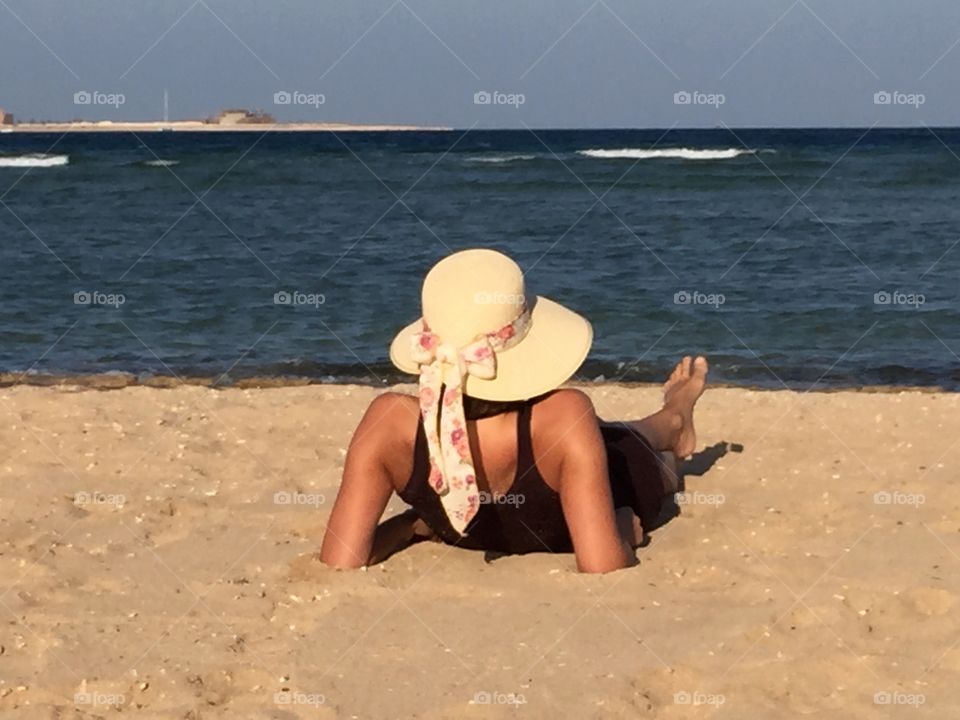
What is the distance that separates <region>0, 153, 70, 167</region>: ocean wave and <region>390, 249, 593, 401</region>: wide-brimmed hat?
32462 millimetres

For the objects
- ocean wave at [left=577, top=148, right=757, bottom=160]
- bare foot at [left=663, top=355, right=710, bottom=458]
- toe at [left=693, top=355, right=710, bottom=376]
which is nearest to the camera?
bare foot at [left=663, top=355, right=710, bottom=458]

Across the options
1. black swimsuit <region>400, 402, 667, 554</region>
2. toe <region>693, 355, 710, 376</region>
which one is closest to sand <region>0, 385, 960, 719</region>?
black swimsuit <region>400, 402, 667, 554</region>

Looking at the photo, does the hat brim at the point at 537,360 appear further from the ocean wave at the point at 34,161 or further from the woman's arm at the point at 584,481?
the ocean wave at the point at 34,161

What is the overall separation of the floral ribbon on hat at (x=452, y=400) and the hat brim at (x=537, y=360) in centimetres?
3

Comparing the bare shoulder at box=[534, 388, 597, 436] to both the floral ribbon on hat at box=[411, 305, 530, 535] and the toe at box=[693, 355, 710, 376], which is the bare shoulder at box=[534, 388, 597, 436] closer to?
the floral ribbon on hat at box=[411, 305, 530, 535]

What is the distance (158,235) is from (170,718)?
48.1ft

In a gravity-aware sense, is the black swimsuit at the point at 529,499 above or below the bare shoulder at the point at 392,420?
below

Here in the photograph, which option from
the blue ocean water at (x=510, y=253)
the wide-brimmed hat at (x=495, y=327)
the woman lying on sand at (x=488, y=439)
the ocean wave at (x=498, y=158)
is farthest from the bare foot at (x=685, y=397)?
the ocean wave at (x=498, y=158)

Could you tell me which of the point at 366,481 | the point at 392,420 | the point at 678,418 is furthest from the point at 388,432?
the point at 678,418

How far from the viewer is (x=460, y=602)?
3.89 metres

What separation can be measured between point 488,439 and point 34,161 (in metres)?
36.5

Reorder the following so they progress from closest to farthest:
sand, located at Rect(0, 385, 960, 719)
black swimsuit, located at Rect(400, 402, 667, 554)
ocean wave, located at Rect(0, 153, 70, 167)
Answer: sand, located at Rect(0, 385, 960, 719), black swimsuit, located at Rect(400, 402, 667, 554), ocean wave, located at Rect(0, 153, 70, 167)

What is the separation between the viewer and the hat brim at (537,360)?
374 centimetres

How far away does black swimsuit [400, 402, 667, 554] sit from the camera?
392cm
